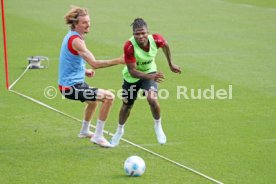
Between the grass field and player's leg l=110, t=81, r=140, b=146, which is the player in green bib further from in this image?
the grass field

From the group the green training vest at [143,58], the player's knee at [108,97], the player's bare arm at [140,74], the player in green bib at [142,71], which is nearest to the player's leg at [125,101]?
the player in green bib at [142,71]

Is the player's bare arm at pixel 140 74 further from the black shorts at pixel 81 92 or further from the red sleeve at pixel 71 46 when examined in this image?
the red sleeve at pixel 71 46

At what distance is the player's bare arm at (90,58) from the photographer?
12086 millimetres

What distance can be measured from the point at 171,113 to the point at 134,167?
4482 mm

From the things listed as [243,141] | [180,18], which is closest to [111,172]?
[243,141]

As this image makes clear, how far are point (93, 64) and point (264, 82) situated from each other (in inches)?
271

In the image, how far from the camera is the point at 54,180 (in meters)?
10.7

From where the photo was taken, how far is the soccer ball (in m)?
10.8

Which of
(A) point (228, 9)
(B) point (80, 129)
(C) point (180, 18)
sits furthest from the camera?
(A) point (228, 9)

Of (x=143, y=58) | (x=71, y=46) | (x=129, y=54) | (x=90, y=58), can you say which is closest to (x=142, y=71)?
(x=143, y=58)

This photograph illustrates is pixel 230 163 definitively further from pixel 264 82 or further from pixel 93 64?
pixel 264 82

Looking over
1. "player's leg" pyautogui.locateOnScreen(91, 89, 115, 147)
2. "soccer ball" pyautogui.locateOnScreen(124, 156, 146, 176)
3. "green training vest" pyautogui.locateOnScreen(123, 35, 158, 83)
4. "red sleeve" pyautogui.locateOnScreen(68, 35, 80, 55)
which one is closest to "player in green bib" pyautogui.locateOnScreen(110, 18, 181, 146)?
"green training vest" pyautogui.locateOnScreen(123, 35, 158, 83)

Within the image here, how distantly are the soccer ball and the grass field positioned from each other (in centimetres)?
11

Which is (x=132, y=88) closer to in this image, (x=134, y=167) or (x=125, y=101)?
(x=125, y=101)
